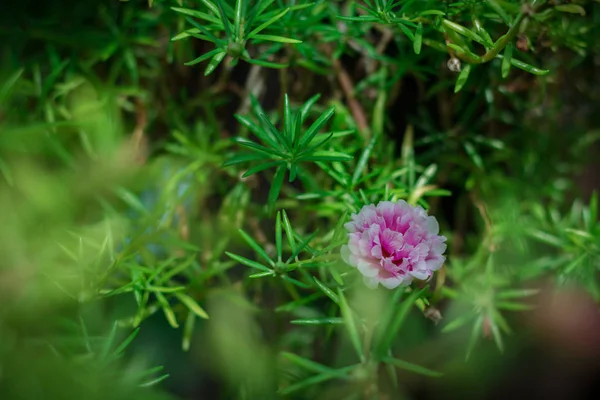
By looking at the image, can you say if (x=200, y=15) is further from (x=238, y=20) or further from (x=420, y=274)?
(x=420, y=274)

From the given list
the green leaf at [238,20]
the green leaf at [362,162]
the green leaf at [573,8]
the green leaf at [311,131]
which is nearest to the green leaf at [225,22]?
the green leaf at [238,20]

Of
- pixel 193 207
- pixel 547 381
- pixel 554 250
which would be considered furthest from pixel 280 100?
pixel 547 381

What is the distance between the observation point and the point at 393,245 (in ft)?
2.07

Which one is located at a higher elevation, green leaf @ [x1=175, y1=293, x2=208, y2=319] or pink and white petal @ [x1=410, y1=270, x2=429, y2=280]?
pink and white petal @ [x1=410, y1=270, x2=429, y2=280]

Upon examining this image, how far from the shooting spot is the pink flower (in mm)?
618

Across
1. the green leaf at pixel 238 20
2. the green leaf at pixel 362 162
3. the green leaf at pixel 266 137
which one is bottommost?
the green leaf at pixel 362 162

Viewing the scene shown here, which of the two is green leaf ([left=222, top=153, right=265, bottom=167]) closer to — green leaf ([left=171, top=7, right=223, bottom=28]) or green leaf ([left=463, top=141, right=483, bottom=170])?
green leaf ([left=171, top=7, right=223, bottom=28])

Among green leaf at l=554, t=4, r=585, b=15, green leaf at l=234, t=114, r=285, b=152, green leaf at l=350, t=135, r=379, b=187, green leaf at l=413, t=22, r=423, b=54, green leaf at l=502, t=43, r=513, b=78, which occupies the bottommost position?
green leaf at l=350, t=135, r=379, b=187

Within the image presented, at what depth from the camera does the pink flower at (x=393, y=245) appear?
62 cm

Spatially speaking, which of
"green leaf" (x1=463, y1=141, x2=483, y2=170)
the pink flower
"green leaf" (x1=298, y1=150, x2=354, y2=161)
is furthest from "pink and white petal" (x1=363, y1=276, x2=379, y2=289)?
"green leaf" (x1=463, y1=141, x2=483, y2=170)

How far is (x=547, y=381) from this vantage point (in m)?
1.51

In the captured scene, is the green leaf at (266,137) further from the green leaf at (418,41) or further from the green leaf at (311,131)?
the green leaf at (418,41)

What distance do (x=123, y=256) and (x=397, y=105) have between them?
50 cm

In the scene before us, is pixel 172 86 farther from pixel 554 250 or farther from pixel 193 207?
pixel 554 250
